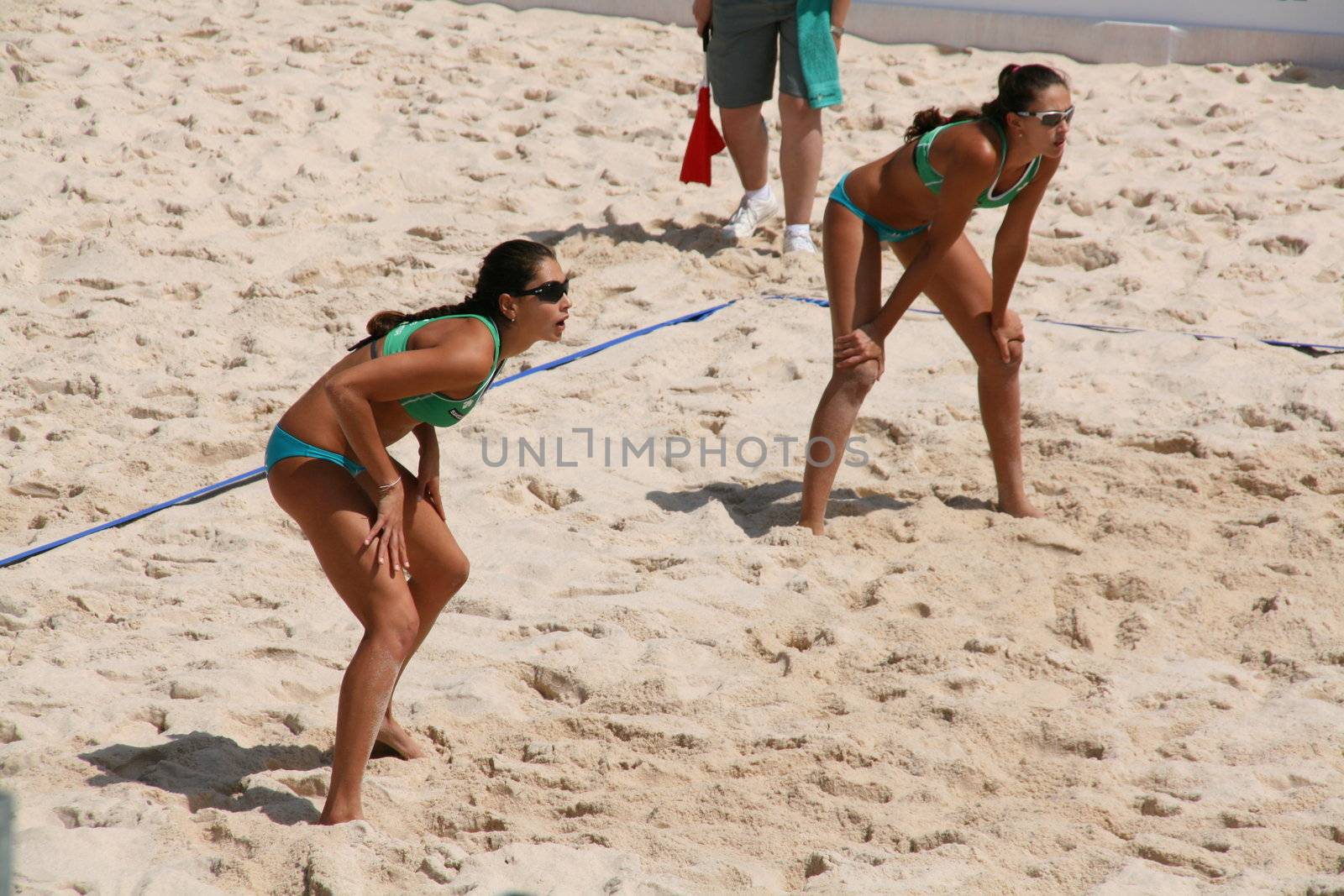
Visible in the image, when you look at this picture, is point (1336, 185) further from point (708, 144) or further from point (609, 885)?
point (609, 885)

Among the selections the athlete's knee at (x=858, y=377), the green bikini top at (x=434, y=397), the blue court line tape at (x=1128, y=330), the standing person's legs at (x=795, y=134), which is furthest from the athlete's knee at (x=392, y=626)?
the standing person's legs at (x=795, y=134)

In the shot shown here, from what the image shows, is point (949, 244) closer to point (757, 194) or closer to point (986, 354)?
point (986, 354)

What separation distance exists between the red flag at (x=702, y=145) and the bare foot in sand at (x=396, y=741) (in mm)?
3934

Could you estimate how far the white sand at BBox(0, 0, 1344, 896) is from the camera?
106 inches

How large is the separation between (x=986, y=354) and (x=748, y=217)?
94.3 inches

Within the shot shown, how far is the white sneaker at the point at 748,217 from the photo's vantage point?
→ 621 cm

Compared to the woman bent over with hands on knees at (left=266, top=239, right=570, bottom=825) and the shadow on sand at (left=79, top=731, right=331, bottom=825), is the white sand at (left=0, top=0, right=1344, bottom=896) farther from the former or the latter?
the woman bent over with hands on knees at (left=266, top=239, right=570, bottom=825)

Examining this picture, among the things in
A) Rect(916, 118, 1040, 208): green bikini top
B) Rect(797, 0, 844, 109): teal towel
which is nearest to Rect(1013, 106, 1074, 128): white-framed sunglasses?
Rect(916, 118, 1040, 208): green bikini top

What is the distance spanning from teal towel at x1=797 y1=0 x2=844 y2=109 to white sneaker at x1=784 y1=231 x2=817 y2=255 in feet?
1.88

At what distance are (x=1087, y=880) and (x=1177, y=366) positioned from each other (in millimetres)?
2923

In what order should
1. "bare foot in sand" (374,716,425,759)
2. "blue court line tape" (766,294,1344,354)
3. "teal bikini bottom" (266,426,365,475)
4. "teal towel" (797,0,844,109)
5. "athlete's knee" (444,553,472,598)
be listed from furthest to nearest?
"teal towel" (797,0,844,109), "blue court line tape" (766,294,1344,354), "bare foot in sand" (374,716,425,759), "athlete's knee" (444,553,472,598), "teal bikini bottom" (266,426,365,475)

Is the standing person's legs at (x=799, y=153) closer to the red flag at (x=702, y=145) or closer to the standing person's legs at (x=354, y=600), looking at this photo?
the red flag at (x=702, y=145)

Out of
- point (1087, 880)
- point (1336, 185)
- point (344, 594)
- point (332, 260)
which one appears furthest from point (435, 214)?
point (1087, 880)

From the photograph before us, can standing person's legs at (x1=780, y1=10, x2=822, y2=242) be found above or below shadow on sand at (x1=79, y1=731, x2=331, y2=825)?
above
